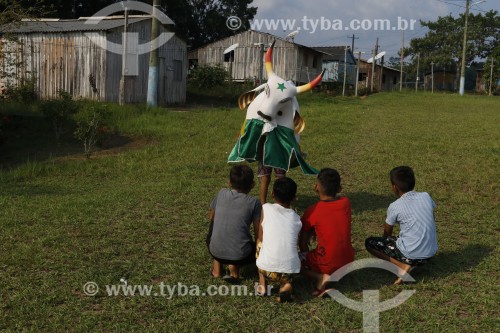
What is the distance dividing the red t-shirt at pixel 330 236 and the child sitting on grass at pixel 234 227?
0.46m

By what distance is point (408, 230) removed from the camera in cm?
407

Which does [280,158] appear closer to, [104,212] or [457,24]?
[104,212]

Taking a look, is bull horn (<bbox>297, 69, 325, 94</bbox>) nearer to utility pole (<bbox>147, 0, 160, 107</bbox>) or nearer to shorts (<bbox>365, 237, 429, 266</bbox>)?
shorts (<bbox>365, 237, 429, 266</bbox>)

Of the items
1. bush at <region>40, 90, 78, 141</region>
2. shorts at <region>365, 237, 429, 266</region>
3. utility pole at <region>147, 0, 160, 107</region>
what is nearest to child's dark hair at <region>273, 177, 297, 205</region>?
shorts at <region>365, 237, 429, 266</region>

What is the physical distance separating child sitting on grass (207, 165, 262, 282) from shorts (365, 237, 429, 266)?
1.05 m

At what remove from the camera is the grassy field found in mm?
3404

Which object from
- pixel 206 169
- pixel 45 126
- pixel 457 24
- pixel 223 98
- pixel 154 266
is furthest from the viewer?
pixel 457 24

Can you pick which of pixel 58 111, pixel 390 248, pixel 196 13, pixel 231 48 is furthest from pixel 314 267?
pixel 196 13

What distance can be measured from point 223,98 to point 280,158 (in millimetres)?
16066

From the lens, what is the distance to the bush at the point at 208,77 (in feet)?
69.6

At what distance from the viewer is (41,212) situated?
18.9ft

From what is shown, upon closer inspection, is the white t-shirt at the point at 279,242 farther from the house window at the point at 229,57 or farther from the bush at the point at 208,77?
the house window at the point at 229,57

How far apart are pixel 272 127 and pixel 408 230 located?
2.05 m

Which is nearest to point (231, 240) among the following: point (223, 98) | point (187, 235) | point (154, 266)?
point (154, 266)
